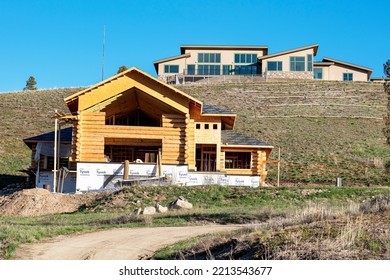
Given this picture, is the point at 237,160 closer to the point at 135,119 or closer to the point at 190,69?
the point at 135,119

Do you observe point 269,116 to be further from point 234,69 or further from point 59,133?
point 59,133

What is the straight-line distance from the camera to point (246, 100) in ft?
252

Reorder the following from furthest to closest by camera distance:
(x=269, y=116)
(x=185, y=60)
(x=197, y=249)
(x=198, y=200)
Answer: (x=185, y=60) → (x=269, y=116) → (x=198, y=200) → (x=197, y=249)

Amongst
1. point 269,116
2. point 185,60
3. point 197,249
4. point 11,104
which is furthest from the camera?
point 185,60

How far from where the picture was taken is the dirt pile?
2717 cm

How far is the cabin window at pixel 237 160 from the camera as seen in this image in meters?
41.1

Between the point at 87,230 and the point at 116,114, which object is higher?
the point at 116,114

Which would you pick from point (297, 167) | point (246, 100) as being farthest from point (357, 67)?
point (297, 167)

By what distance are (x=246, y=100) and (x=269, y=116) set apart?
27.9 feet

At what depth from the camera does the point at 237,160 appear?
136 ft

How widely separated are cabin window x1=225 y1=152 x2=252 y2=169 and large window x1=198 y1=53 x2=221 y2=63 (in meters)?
47.8

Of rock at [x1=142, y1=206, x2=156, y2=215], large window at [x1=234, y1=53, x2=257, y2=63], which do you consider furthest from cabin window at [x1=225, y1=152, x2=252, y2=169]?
large window at [x1=234, y1=53, x2=257, y2=63]

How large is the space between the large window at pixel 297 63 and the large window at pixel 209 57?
1001 cm

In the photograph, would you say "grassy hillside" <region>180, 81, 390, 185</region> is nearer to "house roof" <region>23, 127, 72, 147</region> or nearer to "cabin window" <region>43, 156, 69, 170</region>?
"cabin window" <region>43, 156, 69, 170</region>
